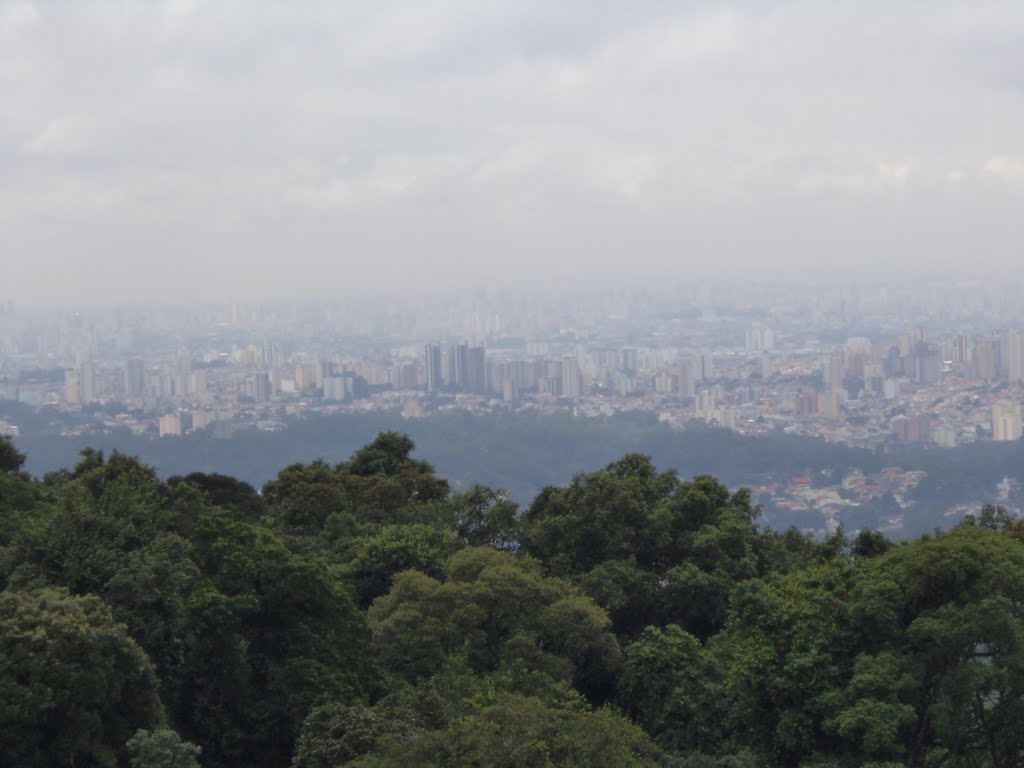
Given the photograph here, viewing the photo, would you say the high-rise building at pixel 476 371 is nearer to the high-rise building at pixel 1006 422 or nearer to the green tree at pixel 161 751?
the high-rise building at pixel 1006 422

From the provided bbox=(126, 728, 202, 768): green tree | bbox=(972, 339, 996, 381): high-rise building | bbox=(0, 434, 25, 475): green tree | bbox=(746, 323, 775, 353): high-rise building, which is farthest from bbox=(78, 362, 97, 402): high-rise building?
bbox=(126, 728, 202, 768): green tree

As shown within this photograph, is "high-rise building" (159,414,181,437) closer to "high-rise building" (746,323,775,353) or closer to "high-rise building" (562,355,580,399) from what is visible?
"high-rise building" (562,355,580,399)

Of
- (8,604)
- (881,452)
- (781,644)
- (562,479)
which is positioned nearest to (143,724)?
(8,604)

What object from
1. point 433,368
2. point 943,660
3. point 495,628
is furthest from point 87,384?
point 943,660

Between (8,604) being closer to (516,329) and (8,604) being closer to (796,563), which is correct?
(796,563)

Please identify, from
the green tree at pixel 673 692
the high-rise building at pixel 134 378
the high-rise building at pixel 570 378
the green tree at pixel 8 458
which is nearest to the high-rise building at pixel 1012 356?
the high-rise building at pixel 570 378

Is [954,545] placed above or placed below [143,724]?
above
